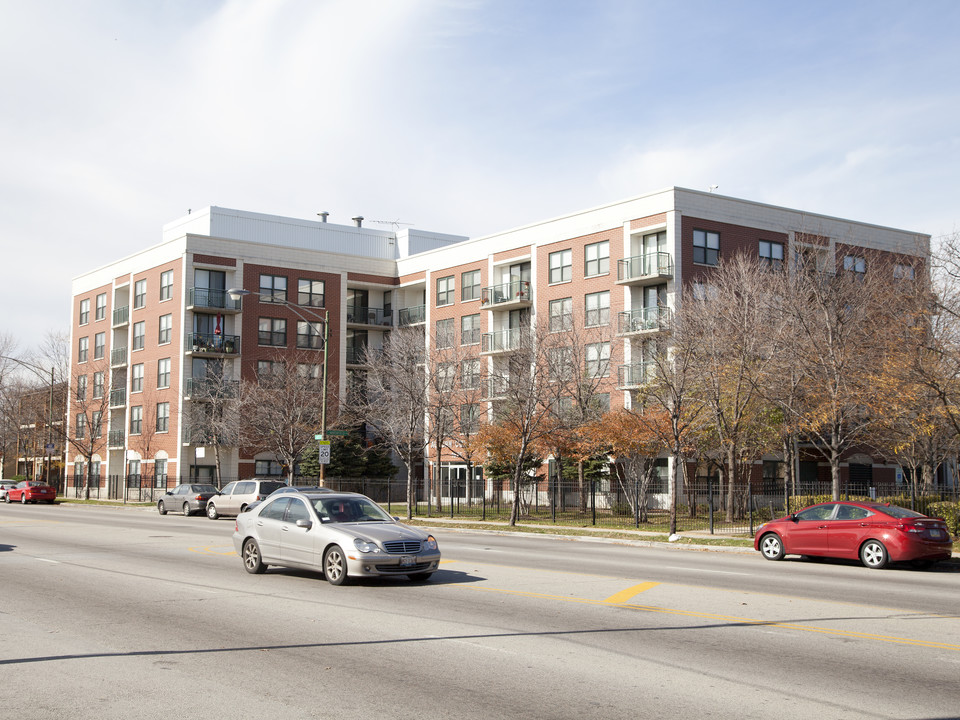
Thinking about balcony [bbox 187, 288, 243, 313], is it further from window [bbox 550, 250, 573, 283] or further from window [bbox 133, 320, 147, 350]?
window [bbox 550, 250, 573, 283]

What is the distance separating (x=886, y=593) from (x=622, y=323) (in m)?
33.4

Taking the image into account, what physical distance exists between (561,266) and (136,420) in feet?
106

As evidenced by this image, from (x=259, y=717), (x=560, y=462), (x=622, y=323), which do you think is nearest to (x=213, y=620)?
(x=259, y=717)

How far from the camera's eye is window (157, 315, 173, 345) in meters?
62.3

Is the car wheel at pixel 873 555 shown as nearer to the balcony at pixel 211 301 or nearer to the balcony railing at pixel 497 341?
the balcony railing at pixel 497 341

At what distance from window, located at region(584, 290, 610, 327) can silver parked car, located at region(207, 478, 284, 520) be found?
19578 millimetres

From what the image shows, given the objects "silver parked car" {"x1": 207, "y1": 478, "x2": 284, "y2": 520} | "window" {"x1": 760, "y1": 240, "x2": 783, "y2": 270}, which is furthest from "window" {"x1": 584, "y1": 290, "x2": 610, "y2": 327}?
"silver parked car" {"x1": 207, "y1": 478, "x2": 284, "y2": 520}

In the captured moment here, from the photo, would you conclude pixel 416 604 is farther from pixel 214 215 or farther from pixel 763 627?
pixel 214 215

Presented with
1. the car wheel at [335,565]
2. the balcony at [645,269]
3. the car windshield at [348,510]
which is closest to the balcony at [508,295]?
the balcony at [645,269]

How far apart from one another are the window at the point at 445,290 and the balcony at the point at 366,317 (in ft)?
21.1

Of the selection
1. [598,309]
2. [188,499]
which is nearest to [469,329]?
[598,309]

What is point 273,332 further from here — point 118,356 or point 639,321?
point 639,321

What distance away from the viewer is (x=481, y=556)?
67.6 feet

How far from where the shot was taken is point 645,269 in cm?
4747
